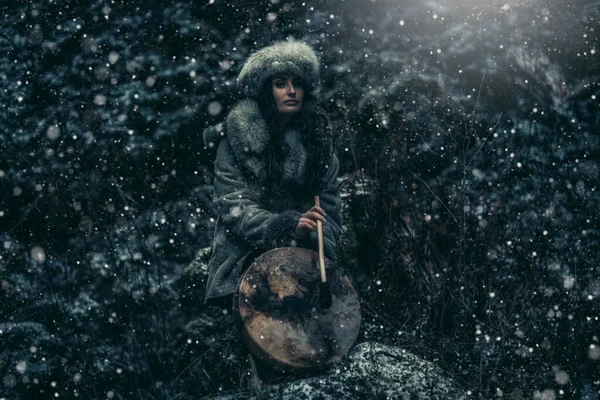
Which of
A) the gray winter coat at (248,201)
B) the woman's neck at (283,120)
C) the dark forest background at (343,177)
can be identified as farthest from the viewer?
the dark forest background at (343,177)

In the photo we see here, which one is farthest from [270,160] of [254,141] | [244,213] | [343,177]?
[343,177]

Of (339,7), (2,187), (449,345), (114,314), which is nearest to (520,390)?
(449,345)

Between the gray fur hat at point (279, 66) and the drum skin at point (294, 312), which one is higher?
the gray fur hat at point (279, 66)

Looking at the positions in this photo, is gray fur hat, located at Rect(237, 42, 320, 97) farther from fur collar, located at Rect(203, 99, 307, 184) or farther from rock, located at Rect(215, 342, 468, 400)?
rock, located at Rect(215, 342, 468, 400)

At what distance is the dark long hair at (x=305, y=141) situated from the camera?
402cm

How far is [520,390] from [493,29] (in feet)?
11.4

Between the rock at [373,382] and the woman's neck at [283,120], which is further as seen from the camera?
the woman's neck at [283,120]

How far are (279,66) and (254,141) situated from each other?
502 mm

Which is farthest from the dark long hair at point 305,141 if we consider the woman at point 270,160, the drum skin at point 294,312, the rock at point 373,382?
the rock at point 373,382

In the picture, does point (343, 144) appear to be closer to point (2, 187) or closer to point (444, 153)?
point (444, 153)

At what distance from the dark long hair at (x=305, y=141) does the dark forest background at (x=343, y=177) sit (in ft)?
4.56

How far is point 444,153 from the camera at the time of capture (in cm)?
582

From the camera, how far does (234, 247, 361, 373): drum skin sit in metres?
3.54

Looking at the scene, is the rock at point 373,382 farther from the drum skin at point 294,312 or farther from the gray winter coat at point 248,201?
the gray winter coat at point 248,201
